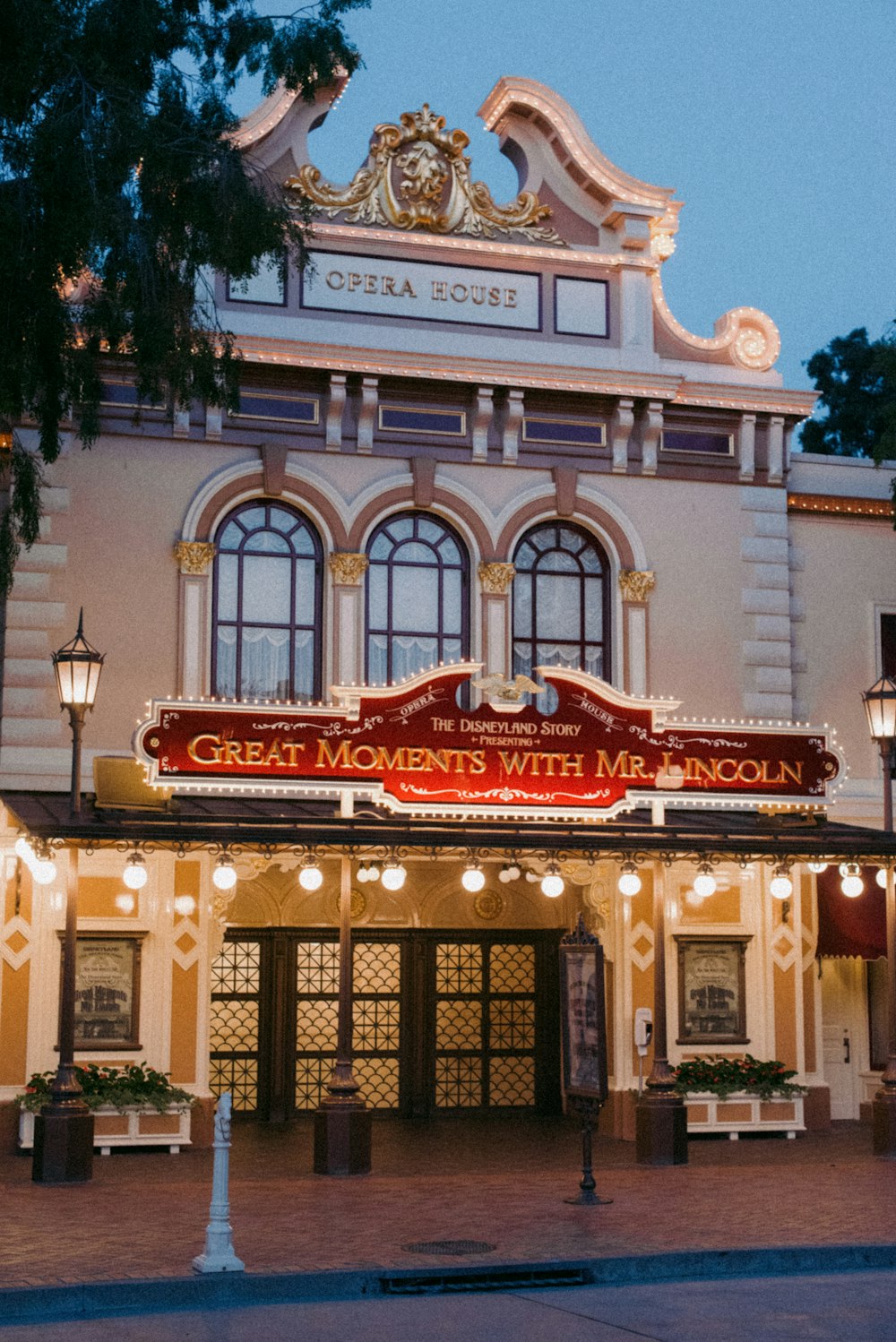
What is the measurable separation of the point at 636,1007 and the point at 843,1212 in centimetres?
595

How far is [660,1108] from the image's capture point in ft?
56.3

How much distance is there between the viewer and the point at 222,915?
1888 centimetres

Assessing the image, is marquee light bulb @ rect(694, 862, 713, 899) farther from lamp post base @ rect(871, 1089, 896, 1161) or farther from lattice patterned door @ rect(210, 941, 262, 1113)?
lattice patterned door @ rect(210, 941, 262, 1113)

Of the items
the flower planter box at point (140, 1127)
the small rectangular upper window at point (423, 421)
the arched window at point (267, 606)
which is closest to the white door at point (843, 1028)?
the arched window at point (267, 606)

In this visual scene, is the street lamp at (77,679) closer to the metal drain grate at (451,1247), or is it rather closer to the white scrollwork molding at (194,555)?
the white scrollwork molding at (194,555)

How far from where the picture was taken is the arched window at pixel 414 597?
20.1 metres

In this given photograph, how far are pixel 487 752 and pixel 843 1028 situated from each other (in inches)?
285

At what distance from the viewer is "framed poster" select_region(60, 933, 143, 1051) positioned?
18.3 m

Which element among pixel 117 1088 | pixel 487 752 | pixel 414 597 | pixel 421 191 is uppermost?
pixel 421 191

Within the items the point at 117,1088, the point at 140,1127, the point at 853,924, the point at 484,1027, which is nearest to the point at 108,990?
the point at 117,1088

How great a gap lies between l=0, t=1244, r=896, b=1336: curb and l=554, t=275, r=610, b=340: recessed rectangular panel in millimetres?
12075

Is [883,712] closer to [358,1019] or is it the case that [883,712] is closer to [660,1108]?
[660,1108]

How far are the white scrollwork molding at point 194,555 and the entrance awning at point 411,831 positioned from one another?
8.68 ft

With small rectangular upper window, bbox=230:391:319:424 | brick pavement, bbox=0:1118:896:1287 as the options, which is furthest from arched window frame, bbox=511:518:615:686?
brick pavement, bbox=0:1118:896:1287
